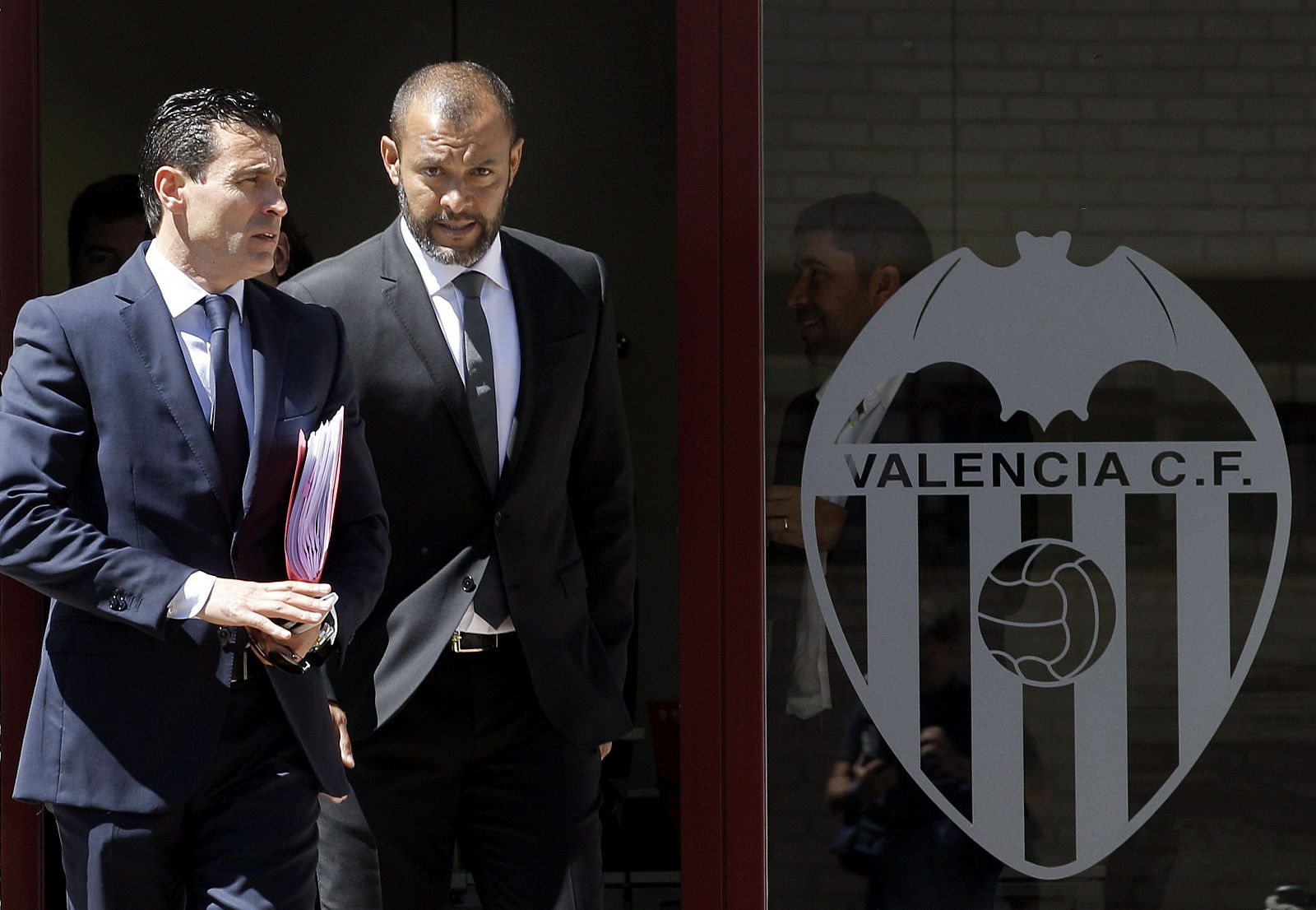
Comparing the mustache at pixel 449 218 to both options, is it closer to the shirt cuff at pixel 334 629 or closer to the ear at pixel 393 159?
the ear at pixel 393 159

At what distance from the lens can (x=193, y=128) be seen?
2.54m

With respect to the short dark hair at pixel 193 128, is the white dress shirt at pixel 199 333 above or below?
below

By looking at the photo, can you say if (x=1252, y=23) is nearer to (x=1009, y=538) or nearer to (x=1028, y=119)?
(x=1028, y=119)

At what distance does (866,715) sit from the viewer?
3.34m

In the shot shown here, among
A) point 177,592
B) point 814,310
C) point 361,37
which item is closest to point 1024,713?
point 814,310

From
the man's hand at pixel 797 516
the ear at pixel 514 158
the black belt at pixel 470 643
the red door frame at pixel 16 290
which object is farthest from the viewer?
the man's hand at pixel 797 516

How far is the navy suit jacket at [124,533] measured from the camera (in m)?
2.35

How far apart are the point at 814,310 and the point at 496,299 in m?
0.73

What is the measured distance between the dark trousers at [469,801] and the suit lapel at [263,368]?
0.60 metres

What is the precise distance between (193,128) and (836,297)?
141 centimetres

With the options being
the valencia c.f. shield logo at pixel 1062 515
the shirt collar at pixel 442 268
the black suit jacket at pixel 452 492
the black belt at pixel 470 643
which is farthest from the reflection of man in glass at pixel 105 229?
the valencia c.f. shield logo at pixel 1062 515

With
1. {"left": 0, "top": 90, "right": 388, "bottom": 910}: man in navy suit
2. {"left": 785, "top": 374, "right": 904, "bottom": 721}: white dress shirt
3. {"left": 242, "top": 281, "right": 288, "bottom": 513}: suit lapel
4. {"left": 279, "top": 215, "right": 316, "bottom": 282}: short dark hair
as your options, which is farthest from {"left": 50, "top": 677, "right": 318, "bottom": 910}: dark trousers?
{"left": 279, "top": 215, "right": 316, "bottom": 282}: short dark hair

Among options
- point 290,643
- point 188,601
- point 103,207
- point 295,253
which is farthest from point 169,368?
point 295,253

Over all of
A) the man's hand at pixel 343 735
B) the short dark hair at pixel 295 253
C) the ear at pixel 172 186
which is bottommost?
the man's hand at pixel 343 735
